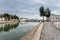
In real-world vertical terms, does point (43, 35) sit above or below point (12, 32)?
above

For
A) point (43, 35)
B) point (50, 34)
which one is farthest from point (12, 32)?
point (43, 35)

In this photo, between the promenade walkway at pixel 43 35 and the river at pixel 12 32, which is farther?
the river at pixel 12 32

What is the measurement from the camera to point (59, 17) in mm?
119125

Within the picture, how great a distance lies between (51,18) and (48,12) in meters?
7.53

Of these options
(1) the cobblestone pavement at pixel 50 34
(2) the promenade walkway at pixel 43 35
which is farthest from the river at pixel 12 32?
(1) the cobblestone pavement at pixel 50 34

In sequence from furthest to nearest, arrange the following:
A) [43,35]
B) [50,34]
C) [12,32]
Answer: [12,32], [50,34], [43,35]

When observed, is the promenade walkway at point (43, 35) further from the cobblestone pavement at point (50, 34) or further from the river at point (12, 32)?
the river at point (12, 32)

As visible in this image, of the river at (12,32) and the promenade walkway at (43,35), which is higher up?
the promenade walkway at (43,35)

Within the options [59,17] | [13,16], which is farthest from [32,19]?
[59,17]

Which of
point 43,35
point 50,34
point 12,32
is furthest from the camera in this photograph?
point 12,32

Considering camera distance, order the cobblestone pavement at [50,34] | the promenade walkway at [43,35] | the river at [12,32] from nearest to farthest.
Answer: the cobblestone pavement at [50,34], the promenade walkway at [43,35], the river at [12,32]

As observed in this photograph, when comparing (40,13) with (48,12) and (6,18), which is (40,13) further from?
(6,18)

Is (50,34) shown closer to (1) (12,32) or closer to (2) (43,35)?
(2) (43,35)

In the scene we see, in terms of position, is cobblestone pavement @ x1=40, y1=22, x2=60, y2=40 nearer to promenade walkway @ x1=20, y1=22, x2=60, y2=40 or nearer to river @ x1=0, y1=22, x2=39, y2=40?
promenade walkway @ x1=20, y1=22, x2=60, y2=40
